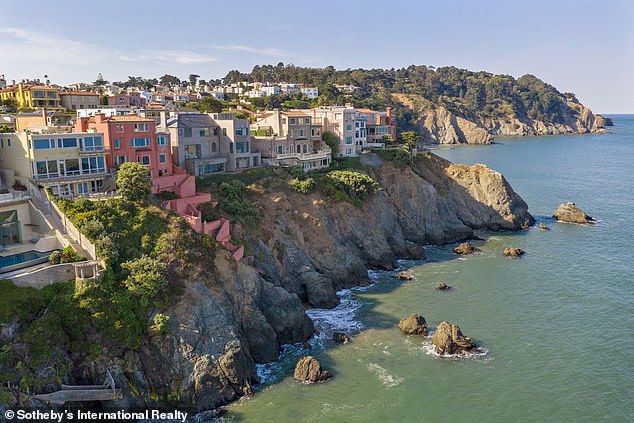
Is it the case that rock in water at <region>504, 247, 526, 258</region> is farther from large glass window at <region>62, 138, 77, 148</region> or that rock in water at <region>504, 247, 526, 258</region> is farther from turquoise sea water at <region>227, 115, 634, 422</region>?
large glass window at <region>62, 138, 77, 148</region>

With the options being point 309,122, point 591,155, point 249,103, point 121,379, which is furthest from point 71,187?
→ point 591,155


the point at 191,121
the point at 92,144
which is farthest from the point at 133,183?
the point at 191,121

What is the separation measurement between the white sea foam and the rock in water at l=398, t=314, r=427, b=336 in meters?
6.76

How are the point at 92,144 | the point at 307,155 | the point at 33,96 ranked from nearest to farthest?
the point at 92,144 < the point at 307,155 < the point at 33,96

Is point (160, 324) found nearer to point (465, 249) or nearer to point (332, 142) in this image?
point (465, 249)

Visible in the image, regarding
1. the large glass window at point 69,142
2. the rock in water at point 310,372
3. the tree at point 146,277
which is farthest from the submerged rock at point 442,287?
the large glass window at point 69,142

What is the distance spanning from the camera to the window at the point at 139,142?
56062 mm

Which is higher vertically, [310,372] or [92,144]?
[92,144]

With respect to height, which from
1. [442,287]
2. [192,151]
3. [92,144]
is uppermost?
[92,144]

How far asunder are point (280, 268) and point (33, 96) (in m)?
70.7

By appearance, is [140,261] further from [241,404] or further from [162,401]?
[241,404]

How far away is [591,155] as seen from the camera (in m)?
182

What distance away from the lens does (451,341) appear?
1796 inches

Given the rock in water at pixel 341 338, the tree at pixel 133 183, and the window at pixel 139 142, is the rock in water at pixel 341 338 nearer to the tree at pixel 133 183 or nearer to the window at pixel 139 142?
the tree at pixel 133 183
